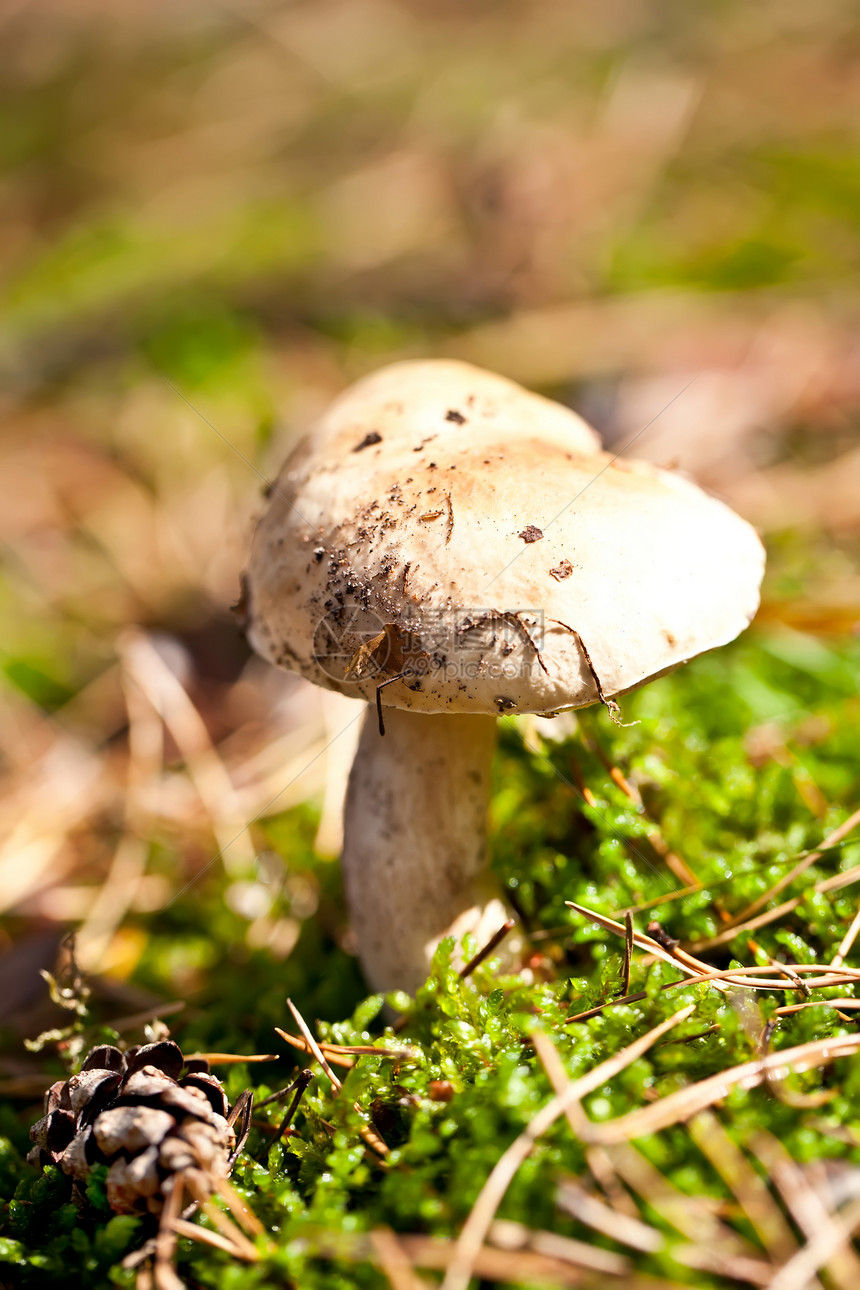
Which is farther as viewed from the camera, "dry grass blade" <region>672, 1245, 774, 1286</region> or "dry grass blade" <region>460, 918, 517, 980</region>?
"dry grass blade" <region>460, 918, 517, 980</region>

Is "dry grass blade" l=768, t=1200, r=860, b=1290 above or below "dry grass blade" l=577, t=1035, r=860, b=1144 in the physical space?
above

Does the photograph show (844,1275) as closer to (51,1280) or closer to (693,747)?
(51,1280)

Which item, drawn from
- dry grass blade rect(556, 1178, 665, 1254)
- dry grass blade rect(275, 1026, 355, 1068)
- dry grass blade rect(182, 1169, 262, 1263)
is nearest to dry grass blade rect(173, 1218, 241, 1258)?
dry grass blade rect(182, 1169, 262, 1263)

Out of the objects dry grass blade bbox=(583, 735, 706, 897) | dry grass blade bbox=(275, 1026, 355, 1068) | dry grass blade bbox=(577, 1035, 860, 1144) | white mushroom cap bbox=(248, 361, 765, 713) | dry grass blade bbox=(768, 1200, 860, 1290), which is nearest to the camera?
dry grass blade bbox=(768, 1200, 860, 1290)

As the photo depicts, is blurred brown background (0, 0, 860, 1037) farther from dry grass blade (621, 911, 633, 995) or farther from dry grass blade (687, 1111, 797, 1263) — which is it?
dry grass blade (687, 1111, 797, 1263)

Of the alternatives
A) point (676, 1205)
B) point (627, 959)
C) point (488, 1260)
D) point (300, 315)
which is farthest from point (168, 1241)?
point (300, 315)

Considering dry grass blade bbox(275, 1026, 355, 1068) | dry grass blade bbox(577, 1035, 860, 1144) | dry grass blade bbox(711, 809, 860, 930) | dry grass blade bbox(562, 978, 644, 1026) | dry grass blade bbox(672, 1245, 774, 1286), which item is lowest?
dry grass blade bbox(275, 1026, 355, 1068)

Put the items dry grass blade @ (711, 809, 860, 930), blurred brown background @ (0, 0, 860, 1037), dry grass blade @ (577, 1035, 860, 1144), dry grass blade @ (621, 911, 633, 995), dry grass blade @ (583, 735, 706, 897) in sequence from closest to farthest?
1. dry grass blade @ (577, 1035, 860, 1144)
2. dry grass blade @ (621, 911, 633, 995)
3. dry grass blade @ (711, 809, 860, 930)
4. dry grass blade @ (583, 735, 706, 897)
5. blurred brown background @ (0, 0, 860, 1037)

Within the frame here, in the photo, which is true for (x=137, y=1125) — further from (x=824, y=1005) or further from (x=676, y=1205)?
(x=824, y=1005)
